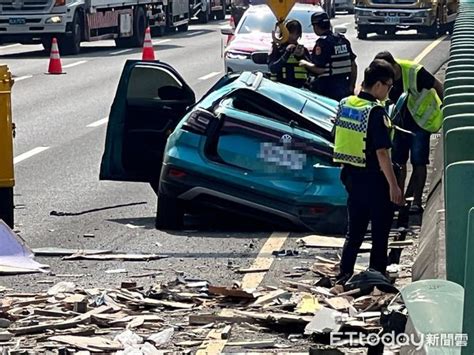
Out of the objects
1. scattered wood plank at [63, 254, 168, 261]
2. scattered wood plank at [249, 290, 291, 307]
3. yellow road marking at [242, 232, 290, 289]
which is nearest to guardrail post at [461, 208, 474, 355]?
scattered wood plank at [249, 290, 291, 307]

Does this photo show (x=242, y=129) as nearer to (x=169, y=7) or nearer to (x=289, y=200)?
(x=289, y=200)

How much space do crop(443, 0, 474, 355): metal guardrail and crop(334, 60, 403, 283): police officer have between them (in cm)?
115

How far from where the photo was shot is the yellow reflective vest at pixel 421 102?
11.7 m

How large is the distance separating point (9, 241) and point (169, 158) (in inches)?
72.0

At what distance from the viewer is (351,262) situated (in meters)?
8.82

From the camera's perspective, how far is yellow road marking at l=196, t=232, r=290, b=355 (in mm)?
7133

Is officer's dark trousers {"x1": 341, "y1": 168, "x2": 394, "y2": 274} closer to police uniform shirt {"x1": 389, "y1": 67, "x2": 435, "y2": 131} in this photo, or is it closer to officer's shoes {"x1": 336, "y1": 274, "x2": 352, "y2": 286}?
officer's shoes {"x1": 336, "y1": 274, "x2": 352, "y2": 286}

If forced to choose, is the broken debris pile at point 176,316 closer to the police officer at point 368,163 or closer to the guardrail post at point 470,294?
the police officer at point 368,163

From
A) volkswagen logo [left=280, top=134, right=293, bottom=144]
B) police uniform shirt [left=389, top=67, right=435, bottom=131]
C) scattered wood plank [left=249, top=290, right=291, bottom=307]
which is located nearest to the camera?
scattered wood plank [left=249, top=290, right=291, bottom=307]

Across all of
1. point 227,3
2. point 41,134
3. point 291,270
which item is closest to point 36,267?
point 291,270

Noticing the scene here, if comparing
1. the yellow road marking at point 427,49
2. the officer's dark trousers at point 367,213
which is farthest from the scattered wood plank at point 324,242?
the yellow road marking at point 427,49

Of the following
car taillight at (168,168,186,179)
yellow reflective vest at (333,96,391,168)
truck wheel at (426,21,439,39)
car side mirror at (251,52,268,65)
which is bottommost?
truck wheel at (426,21,439,39)

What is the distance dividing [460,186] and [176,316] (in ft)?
12.0

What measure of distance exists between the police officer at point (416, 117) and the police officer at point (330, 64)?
245cm
